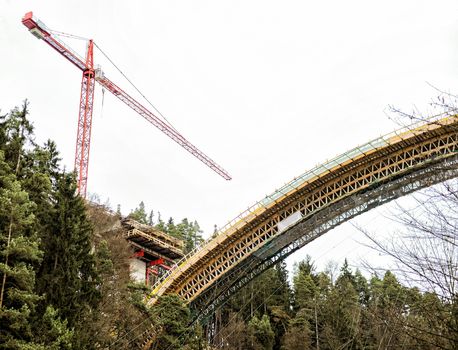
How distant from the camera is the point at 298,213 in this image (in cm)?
4019

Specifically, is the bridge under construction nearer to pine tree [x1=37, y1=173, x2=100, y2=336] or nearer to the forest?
the forest

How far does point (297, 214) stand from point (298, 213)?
0.41 feet

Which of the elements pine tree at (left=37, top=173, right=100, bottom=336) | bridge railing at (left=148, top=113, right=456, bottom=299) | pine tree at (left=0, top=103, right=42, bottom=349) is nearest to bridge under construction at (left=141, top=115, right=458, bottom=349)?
bridge railing at (left=148, top=113, right=456, bottom=299)

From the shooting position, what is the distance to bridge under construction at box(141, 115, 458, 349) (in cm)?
3647

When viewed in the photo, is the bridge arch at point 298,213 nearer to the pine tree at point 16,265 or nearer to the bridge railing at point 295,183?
the bridge railing at point 295,183

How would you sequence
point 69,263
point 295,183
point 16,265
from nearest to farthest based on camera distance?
point 16,265, point 69,263, point 295,183

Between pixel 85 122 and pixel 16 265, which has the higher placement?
pixel 85 122

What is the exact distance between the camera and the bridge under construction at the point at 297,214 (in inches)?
1436

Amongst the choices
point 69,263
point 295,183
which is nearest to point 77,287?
point 69,263

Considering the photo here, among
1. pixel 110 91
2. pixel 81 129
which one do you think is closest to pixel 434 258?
pixel 81 129

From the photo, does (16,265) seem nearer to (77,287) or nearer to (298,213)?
(77,287)

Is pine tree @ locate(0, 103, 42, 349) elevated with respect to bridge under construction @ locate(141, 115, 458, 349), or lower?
lower

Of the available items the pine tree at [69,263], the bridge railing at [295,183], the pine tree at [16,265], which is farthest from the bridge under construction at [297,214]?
the pine tree at [16,265]

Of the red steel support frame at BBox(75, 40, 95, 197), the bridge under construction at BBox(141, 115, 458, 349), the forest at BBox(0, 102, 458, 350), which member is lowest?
the forest at BBox(0, 102, 458, 350)
